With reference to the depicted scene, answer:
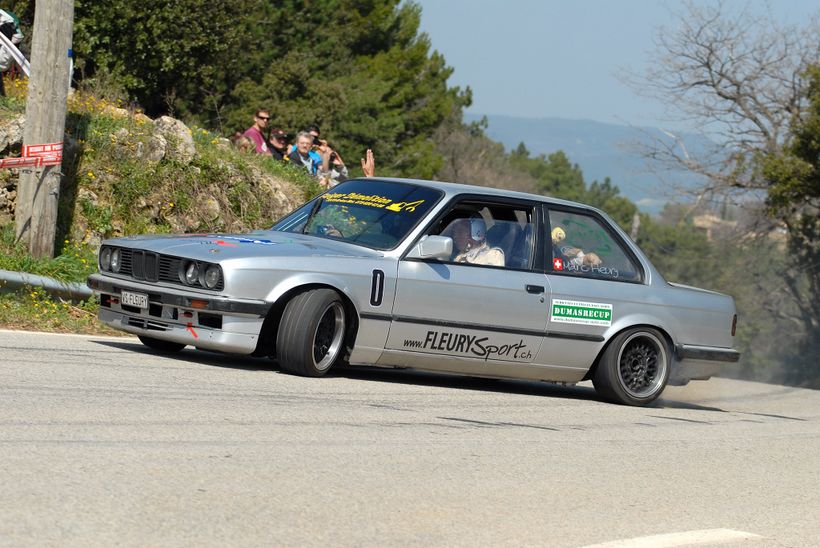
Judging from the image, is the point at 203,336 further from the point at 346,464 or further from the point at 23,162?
the point at 23,162

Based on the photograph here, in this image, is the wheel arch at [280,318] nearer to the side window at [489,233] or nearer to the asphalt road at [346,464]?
the asphalt road at [346,464]

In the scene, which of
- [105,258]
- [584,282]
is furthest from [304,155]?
[105,258]

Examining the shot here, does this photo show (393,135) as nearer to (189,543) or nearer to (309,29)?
(309,29)

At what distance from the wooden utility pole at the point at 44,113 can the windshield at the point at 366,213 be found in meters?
2.80

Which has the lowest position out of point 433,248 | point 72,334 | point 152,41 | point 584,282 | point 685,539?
point 685,539

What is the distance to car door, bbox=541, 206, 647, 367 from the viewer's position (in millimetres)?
10055

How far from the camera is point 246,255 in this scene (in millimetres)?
8727

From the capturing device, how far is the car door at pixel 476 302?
9.28 meters

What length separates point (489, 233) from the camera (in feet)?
32.7

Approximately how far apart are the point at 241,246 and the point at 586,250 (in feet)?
9.89

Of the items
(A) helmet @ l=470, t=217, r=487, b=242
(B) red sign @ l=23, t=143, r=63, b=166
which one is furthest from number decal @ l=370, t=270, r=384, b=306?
(B) red sign @ l=23, t=143, r=63, b=166

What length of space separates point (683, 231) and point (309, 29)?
7761cm

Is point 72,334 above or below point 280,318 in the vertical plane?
below

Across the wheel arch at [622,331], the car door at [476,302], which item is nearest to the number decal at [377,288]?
the car door at [476,302]
